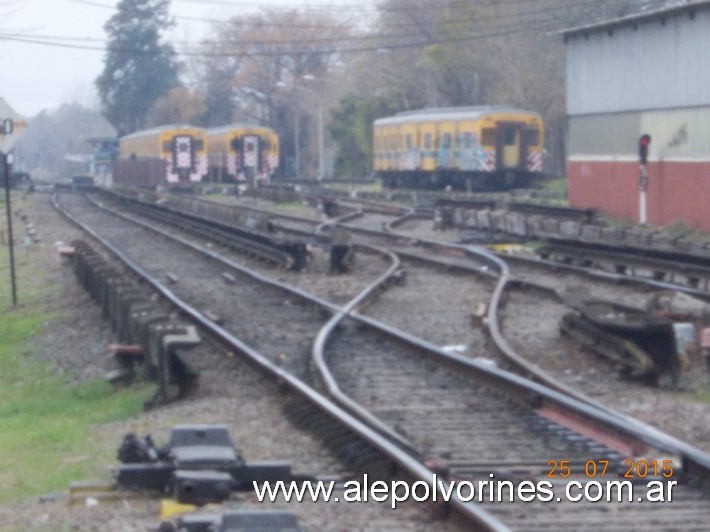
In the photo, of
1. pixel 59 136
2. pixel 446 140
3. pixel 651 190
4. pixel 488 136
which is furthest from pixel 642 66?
pixel 59 136

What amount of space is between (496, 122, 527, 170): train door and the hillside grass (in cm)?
3080

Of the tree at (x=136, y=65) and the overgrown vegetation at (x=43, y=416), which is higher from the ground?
the tree at (x=136, y=65)

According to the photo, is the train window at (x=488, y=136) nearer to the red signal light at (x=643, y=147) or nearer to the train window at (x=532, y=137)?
the train window at (x=532, y=137)

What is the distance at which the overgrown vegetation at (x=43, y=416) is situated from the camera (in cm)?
827

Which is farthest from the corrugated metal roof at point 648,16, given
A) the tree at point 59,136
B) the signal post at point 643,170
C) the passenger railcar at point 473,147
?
the tree at point 59,136

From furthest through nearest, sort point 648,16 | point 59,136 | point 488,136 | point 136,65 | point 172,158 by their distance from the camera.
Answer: point 59,136 → point 136,65 → point 172,158 → point 488,136 → point 648,16

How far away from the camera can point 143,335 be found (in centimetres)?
1166

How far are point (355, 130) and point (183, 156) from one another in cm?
1256

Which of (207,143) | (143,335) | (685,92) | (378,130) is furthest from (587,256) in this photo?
(207,143)

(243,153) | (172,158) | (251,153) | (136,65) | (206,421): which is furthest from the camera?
(136,65)

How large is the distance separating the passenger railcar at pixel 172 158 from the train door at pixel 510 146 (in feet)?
66.1

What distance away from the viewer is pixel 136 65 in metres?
100

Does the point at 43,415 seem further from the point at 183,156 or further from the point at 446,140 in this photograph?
the point at 183,156

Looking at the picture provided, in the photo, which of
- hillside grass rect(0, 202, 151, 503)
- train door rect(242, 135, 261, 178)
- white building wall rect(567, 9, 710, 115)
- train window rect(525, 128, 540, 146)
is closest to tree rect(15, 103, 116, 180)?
train door rect(242, 135, 261, 178)
